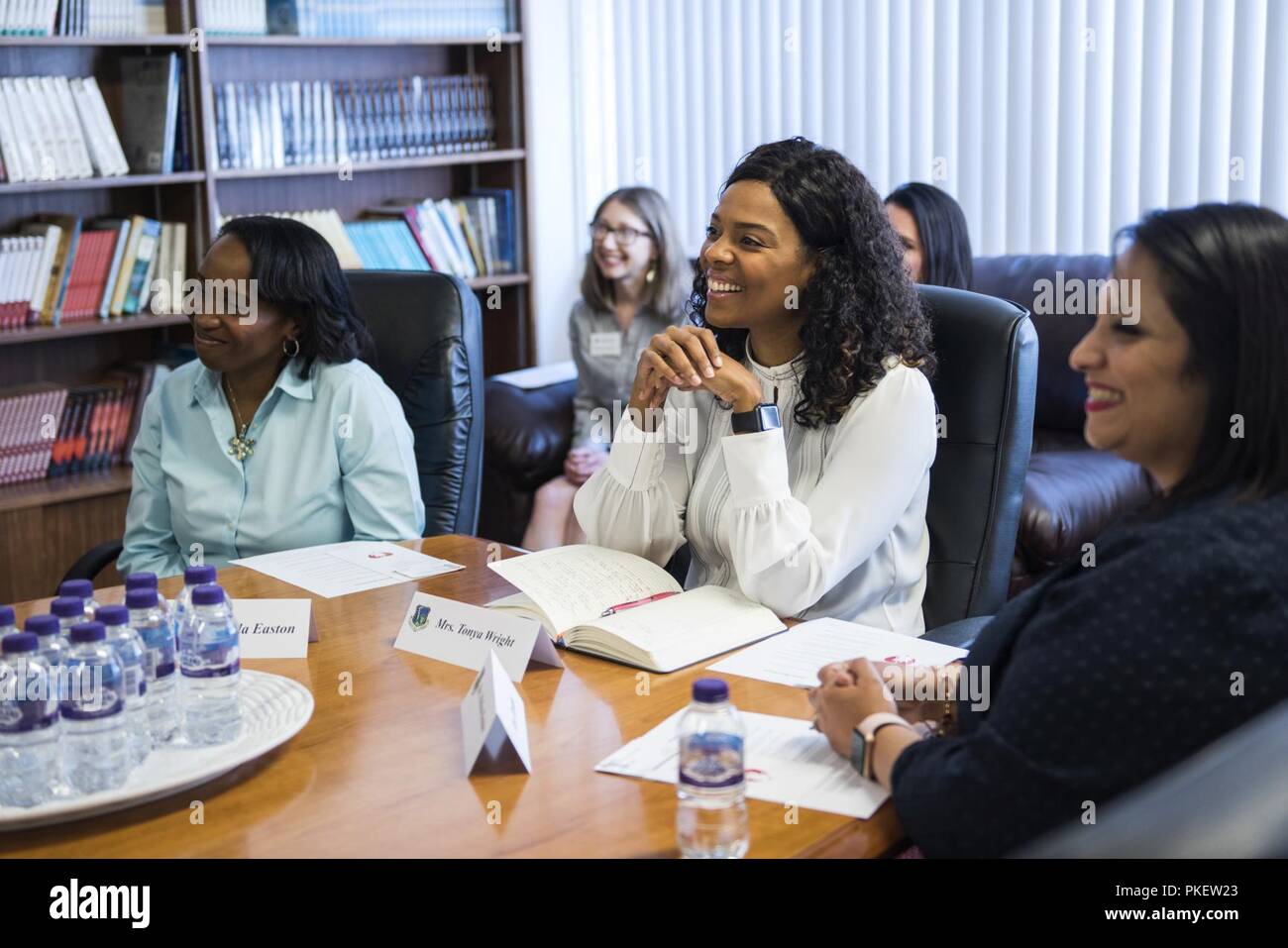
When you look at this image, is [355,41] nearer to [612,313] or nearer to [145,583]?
[612,313]

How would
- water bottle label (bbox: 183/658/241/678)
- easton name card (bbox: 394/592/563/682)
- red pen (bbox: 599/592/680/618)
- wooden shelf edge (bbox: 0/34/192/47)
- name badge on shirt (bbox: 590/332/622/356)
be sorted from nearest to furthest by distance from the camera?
water bottle label (bbox: 183/658/241/678)
easton name card (bbox: 394/592/563/682)
red pen (bbox: 599/592/680/618)
wooden shelf edge (bbox: 0/34/192/47)
name badge on shirt (bbox: 590/332/622/356)

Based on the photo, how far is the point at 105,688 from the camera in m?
1.26

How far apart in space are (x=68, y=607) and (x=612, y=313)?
10.7 feet

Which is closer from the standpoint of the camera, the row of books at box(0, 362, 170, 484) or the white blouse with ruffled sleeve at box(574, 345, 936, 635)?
the white blouse with ruffled sleeve at box(574, 345, 936, 635)

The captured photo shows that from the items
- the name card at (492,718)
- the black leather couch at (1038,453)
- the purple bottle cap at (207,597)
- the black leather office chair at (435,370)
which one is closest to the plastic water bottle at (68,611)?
the purple bottle cap at (207,597)

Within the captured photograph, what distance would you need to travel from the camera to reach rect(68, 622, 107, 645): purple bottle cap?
1.24 metres

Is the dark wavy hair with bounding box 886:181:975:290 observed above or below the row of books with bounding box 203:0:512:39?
Result: below

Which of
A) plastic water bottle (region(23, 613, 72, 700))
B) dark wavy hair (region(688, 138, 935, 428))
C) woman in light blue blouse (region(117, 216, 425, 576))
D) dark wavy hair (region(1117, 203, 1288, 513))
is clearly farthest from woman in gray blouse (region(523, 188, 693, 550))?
dark wavy hair (region(1117, 203, 1288, 513))

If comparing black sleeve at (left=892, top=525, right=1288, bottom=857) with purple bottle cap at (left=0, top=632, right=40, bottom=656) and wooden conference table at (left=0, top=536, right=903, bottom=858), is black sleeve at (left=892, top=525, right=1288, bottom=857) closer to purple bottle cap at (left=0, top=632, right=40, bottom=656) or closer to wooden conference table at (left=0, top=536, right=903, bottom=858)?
wooden conference table at (left=0, top=536, right=903, bottom=858)

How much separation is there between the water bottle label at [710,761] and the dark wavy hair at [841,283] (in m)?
0.94

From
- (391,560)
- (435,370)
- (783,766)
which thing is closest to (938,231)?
(435,370)

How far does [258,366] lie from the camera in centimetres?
258

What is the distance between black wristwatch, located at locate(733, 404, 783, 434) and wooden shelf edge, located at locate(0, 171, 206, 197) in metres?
2.54

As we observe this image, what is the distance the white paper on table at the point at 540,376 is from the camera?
4.49 m
